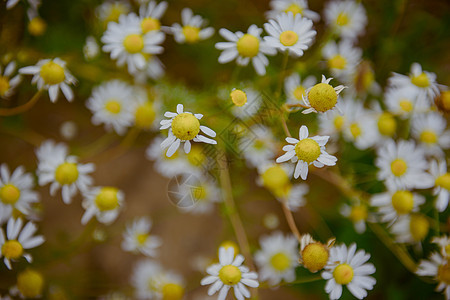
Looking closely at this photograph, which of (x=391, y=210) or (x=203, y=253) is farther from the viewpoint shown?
(x=203, y=253)

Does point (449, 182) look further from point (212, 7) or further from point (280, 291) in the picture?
point (212, 7)

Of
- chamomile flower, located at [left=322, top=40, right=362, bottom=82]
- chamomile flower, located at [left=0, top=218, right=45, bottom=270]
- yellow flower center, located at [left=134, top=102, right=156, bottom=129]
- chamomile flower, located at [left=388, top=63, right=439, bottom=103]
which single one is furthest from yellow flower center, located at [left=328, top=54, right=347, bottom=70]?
chamomile flower, located at [left=0, top=218, right=45, bottom=270]

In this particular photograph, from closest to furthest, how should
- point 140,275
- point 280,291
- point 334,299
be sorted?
point 334,299
point 140,275
point 280,291

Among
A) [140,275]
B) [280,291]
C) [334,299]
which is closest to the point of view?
[334,299]

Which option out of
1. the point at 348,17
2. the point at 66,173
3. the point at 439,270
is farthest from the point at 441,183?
the point at 66,173

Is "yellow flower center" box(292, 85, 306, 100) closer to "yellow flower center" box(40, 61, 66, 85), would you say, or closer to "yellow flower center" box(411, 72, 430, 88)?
"yellow flower center" box(411, 72, 430, 88)

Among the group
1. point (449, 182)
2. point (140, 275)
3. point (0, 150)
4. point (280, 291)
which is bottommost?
point (280, 291)

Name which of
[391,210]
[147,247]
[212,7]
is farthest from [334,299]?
[212,7]
